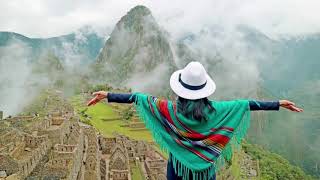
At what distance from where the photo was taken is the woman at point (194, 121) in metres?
5.06

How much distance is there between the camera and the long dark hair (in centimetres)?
500

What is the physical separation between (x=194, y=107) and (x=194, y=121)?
14 centimetres

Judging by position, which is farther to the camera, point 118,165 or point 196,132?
point 118,165

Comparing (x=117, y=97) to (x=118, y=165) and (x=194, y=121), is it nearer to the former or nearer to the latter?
(x=194, y=121)

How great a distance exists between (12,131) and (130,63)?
89.0m

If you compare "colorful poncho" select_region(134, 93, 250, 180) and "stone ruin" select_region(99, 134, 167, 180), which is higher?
"colorful poncho" select_region(134, 93, 250, 180)

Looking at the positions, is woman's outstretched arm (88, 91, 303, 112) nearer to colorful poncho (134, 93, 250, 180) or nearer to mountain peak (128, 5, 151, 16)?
colorful poncho (134, 93, 250, 180)

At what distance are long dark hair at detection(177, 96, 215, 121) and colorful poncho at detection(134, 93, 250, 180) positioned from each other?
4 centimetres

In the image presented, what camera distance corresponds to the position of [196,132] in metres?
5.09

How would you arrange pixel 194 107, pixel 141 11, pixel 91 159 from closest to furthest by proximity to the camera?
pixel 194 107 < pixel 91 159 < pixel 141 11

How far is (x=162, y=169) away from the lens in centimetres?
2456

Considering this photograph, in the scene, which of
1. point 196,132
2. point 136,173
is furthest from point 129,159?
point 196,132

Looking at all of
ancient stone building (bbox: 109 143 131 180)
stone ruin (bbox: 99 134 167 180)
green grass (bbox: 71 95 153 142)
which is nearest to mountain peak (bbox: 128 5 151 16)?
green grass (bbox: 71 95 153 142)

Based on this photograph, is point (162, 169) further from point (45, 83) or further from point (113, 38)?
point (113, 38)
